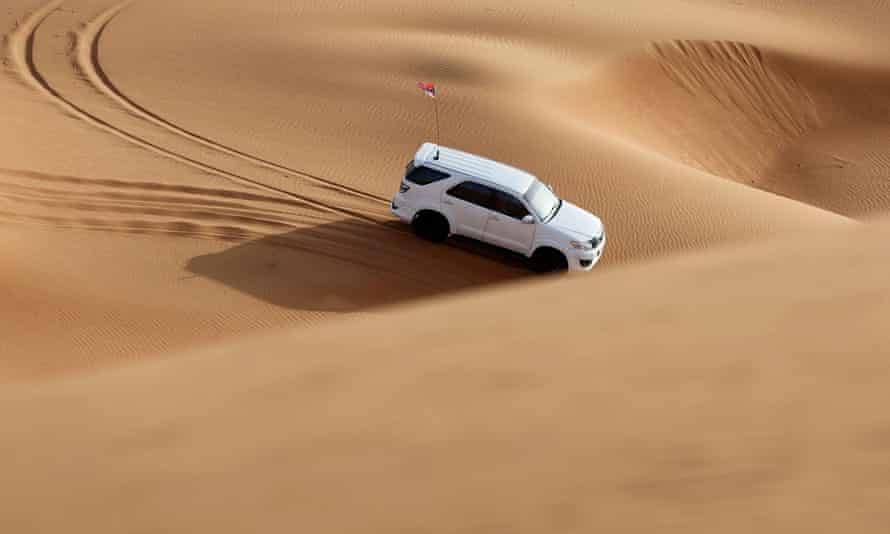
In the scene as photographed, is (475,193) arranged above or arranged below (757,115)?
below

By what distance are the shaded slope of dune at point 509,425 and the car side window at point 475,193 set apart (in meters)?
5.94

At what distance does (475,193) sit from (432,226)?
809 millimetres

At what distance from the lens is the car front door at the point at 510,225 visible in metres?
13.1

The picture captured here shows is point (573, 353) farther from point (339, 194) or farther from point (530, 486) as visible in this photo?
point (339, 194)

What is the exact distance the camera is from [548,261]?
13.2 m

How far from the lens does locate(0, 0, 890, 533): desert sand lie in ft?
16.3

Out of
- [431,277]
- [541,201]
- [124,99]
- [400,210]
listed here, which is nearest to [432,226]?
→ [400,210]

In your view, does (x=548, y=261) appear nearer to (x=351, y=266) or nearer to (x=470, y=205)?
(x=470, y=205)

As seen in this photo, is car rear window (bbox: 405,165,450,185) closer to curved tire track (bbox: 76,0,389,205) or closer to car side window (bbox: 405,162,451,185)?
car side window (bbox: 405,162,451,185)

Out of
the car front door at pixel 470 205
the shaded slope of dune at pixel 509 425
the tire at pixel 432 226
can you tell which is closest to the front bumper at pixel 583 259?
the car front door at pixel 470 205

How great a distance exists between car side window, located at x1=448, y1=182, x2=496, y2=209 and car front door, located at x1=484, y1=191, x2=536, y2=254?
3.3 inches

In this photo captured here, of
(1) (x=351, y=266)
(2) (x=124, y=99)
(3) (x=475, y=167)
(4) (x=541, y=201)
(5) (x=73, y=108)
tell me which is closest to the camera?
(1) (x=351, y=266)

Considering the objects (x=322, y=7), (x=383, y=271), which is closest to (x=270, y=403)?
(x=383, y=271)

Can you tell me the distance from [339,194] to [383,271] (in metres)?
2.46
